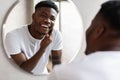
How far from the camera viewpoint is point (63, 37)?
1408 millimetres

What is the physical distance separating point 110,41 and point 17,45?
69 centimetres

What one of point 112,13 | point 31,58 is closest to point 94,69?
point 112,13

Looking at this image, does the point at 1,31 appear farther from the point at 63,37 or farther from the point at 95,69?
the point at 95,69

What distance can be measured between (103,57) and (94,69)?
0.04 metres

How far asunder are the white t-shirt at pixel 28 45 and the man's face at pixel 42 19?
5cm

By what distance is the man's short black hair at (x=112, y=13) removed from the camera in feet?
2.24

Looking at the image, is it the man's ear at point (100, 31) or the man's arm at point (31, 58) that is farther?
the man's arm at point (31, 58)

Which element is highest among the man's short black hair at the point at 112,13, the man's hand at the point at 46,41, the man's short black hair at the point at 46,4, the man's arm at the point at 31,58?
the man's short black hair at the point at 112,13

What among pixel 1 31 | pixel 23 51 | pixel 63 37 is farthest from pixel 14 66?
pixel 63 37

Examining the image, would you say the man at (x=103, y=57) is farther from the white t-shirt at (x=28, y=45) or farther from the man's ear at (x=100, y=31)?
the white t-shirt at (x=28, y=45)

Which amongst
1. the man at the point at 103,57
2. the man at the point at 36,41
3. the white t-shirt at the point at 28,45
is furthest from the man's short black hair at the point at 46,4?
the man at the point at 103,57

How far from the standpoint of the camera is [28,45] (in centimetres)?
132

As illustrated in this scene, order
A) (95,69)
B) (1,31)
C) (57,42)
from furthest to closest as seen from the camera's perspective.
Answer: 1. (57,42)
2. (1,31)
3. (95,69)

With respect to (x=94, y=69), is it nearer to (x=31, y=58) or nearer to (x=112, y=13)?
(x=112, y=13)
